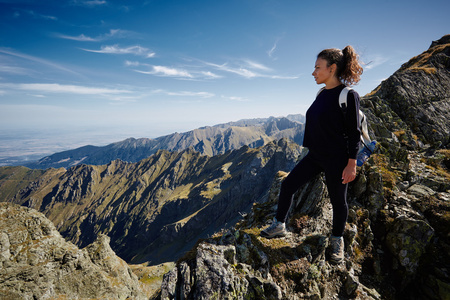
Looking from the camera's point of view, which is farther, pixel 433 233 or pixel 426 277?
pixel 433 233

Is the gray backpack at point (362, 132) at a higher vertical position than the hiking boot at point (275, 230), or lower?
higher

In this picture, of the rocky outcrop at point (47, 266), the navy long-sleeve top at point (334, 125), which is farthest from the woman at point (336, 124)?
the rocky outcrop at point (47, 266)

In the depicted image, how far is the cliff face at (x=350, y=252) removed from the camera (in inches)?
230

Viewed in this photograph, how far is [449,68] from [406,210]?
145ft

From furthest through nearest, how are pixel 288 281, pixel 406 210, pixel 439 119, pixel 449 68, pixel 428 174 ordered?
1. pixel 449 68
2. pixel 439 119
3. pixel 428 174
4. pixel 406 210
5. pixel 288 281

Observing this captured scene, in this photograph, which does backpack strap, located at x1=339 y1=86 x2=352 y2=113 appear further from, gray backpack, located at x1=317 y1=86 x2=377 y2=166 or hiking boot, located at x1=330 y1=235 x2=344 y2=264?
hiking boot, located at x1=330 y1=235 x2=344 y2=264

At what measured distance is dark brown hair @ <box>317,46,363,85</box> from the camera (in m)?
5.36

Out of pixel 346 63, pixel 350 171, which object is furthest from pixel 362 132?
pixel 346 63

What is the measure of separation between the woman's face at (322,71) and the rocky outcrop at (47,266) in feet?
62.7

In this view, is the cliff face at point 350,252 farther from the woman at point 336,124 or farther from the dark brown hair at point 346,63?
the dark brown hair at point 346,63

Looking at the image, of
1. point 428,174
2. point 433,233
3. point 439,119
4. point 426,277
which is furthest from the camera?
point 439,119

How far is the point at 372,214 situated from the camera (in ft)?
30.8

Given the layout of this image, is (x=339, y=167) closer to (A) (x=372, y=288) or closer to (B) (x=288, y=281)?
(B) (x=288, y=281)

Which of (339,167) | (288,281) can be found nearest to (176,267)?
(288,281)
